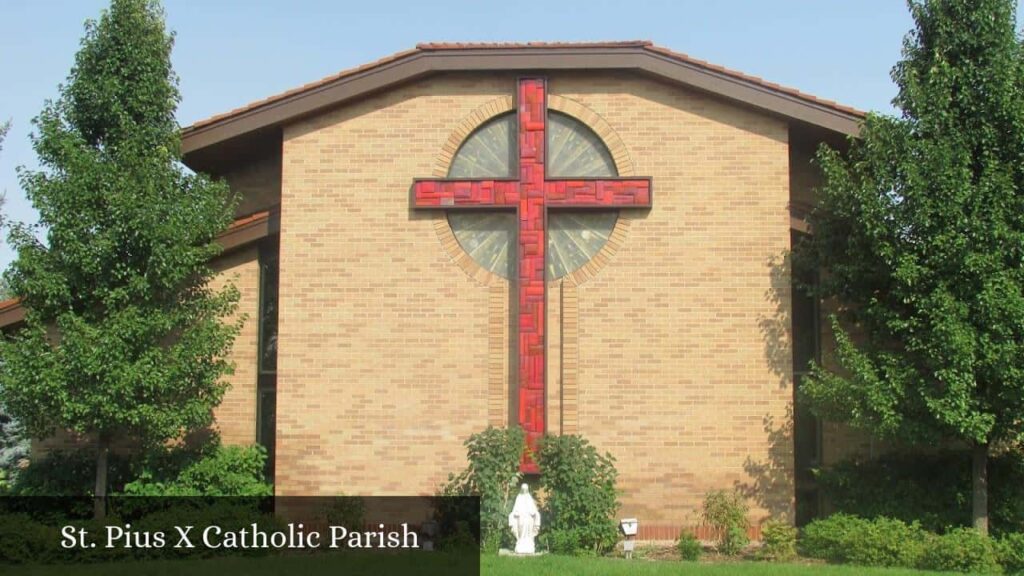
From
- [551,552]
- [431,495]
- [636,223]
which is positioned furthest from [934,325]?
[431,495]

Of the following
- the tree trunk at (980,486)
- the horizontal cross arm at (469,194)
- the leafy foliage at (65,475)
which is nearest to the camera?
the tree trunk at (980,486)

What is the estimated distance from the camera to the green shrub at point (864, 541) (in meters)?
15.8

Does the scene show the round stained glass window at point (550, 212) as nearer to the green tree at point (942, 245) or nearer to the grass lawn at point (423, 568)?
the green tree at point (942, 245)

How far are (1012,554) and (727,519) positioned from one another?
387 centimetres

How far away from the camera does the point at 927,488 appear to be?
1744 cm

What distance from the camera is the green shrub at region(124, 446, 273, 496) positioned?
1814cm

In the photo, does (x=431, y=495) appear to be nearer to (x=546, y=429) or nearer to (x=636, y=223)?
(x=546, y=429)

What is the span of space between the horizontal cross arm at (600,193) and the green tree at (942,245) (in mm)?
2884

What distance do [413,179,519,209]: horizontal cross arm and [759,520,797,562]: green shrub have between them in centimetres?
646

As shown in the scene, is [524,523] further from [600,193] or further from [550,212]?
[600,193]

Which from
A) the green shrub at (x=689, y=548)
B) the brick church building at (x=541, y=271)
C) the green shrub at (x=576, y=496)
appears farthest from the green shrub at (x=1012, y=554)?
the green shrub at (x=576, y=496)

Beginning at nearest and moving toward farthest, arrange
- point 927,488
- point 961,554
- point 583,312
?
point 961,554
point 927,488
point 583,312

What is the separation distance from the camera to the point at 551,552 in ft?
55.6

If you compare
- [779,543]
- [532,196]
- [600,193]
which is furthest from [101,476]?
[779,543]
